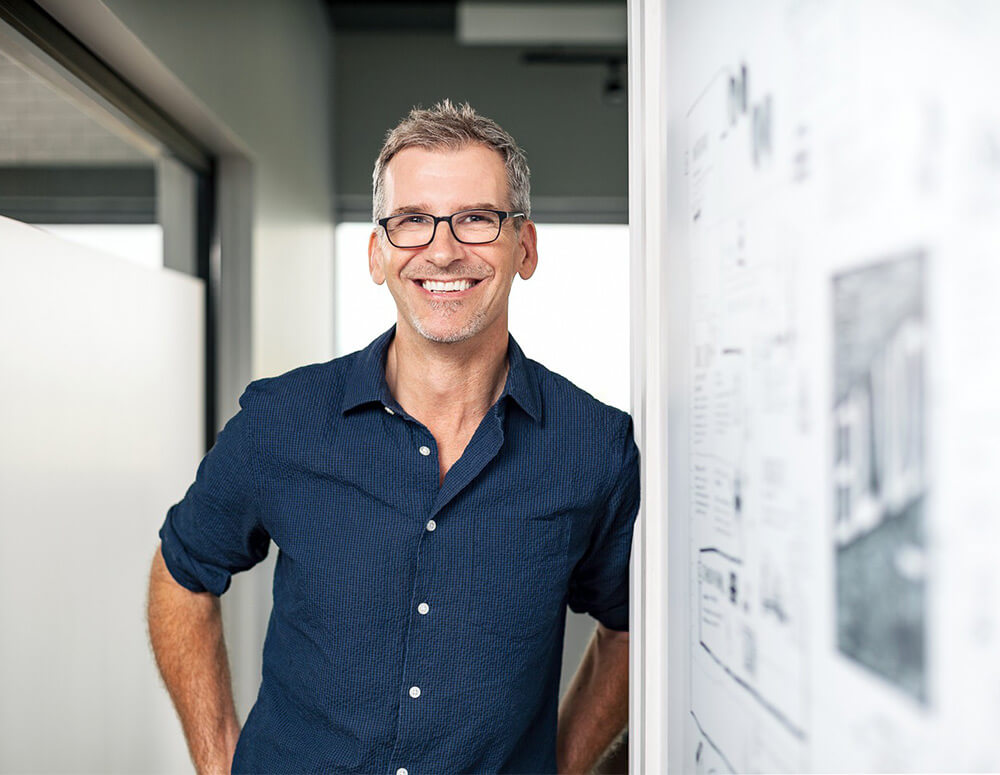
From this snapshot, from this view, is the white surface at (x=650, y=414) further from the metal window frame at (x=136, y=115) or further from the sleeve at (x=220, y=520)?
the metal window frame at (x=136, y=115)

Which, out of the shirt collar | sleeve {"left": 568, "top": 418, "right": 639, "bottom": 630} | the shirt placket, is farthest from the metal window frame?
sleeve {"left": 568, "top": 418, "right": 639, "bottom": 630}

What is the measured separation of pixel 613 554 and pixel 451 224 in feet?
1.48

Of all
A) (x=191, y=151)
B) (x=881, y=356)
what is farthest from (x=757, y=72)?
(x=191, y=151)

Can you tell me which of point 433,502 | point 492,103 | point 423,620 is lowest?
point 423,620

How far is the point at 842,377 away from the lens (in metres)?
0.38

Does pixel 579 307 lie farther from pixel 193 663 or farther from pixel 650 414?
pixel 650 414

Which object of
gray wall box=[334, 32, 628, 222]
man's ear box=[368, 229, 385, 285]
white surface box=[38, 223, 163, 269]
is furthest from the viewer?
gray wall box=[334, 32, 628, 222]

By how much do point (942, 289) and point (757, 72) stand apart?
0.78ft

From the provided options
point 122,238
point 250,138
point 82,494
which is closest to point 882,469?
point 82,494

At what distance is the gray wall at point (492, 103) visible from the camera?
3.76 m

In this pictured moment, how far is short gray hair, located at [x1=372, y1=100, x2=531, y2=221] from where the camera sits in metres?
1.05

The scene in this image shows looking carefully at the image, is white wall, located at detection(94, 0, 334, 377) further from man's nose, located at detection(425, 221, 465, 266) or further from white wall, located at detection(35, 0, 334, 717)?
man's nose, located at detection(425, 221, 465, 266)

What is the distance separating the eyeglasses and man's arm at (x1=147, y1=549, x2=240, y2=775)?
0.61 m

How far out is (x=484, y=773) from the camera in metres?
1.04
